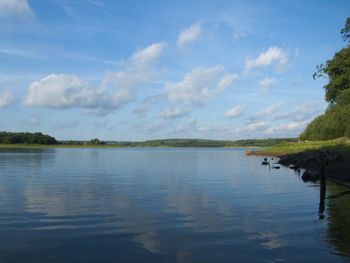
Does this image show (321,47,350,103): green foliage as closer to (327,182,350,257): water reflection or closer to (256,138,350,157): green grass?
(256,138,350,157): green grass

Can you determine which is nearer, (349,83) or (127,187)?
(127,187)

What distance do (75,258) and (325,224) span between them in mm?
13200

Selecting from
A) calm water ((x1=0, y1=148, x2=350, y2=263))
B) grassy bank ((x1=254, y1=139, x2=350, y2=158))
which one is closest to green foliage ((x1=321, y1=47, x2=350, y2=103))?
grassy bank ((x1=254, y1=139, x2=350, y2=158))

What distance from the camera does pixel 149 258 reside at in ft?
50.3

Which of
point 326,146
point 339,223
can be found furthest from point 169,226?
point 326,146

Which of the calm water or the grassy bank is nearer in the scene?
the calm water

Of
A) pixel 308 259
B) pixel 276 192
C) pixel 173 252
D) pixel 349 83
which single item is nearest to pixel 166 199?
pixel 276 192

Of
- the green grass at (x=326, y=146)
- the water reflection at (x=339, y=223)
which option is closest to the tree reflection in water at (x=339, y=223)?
the water reflection at (x=339, y=223)

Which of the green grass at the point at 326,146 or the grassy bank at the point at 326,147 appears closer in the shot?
the grassy bank at the point at 326,147

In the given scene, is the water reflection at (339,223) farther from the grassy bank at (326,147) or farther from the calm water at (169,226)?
the grassy bank at (326,147)

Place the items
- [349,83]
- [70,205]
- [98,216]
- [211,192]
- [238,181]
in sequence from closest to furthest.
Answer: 1. [98,216]
2. [70,205]
3. [211,192]
4. [238,181]
5. [349,83]

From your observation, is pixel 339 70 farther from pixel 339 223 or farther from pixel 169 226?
pixel 169 226

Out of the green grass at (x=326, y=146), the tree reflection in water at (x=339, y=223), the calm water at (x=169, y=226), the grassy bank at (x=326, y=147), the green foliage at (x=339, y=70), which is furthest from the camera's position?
the green grass at (x=326, y=146)

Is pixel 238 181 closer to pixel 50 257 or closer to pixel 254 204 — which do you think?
pixel 254 204
